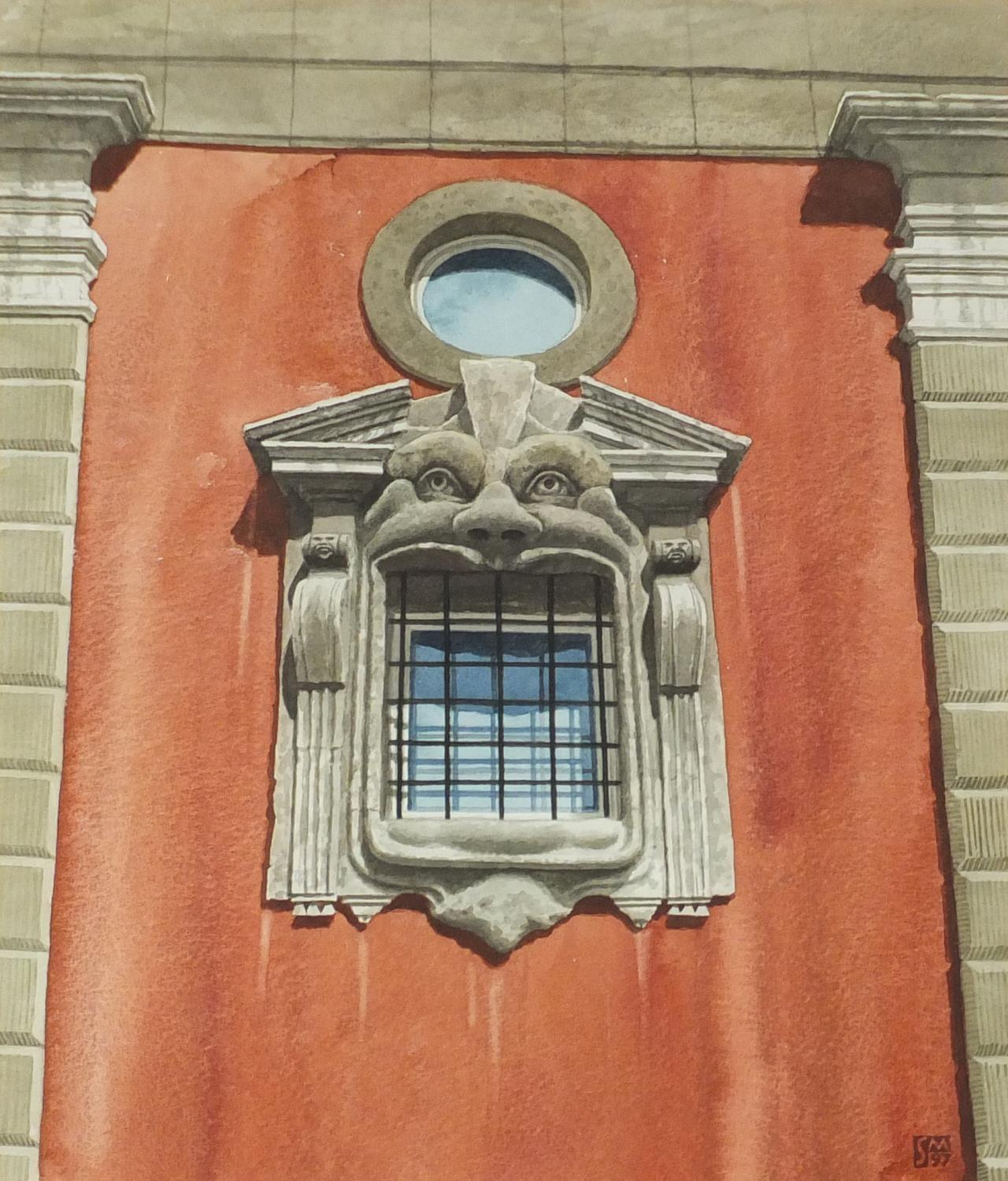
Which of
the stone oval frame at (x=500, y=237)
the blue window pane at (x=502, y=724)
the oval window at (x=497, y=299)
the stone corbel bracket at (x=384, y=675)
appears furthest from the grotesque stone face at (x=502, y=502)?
the oval window at (x=497, y=299)

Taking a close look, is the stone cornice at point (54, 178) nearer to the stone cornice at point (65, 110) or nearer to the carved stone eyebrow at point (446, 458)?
the stone cornice at point (65, 110)

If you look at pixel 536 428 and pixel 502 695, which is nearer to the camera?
pixel 502 695

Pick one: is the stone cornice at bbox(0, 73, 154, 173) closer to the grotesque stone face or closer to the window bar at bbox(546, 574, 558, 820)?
the grotesque stone face

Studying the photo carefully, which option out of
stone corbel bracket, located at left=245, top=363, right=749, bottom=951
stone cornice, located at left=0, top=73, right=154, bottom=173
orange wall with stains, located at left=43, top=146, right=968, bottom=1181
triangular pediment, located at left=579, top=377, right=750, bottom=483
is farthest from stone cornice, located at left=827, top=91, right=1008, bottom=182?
stone cornice, located at left=0, top=73, right=154, bottom=173

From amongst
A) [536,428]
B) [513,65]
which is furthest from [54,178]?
[536,428]

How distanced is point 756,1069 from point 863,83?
17.9 ft

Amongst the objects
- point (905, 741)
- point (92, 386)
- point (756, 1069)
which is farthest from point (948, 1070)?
point (92, 386)

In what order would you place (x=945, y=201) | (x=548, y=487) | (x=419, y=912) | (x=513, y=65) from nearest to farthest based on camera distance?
(x=419, y=912) < (x=548, y=487) < (x=945, y=201) < (x=513, y=65)

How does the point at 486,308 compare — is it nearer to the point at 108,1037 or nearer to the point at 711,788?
the point at 711,788

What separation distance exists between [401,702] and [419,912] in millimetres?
1051

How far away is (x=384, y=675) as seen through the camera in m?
8.41

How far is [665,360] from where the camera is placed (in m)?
9.16

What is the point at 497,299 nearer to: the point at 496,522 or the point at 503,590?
the point at 496,522

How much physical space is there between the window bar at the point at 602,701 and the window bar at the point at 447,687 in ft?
2.40
